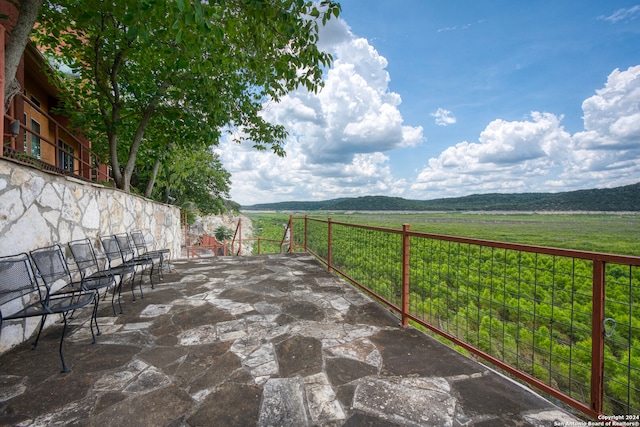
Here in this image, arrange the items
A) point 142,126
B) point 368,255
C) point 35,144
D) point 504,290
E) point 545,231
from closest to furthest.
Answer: point 504,290 → point 368,255 → point 142,126 → point 35,144 → point 545,231

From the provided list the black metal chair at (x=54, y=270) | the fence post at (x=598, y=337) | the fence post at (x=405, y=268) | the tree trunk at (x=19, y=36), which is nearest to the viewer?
Answer: the fence post at (x=598, y=337)

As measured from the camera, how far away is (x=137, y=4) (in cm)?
261

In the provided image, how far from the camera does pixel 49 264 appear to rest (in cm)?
282

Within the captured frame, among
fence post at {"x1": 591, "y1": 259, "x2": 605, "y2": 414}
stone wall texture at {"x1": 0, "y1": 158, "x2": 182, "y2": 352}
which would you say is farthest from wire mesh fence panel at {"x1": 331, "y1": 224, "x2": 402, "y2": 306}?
stone wall texture at {"x1": 0, "y1": 158, "x2": 182, "y2": 352}

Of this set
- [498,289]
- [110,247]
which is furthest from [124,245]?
[498,289]

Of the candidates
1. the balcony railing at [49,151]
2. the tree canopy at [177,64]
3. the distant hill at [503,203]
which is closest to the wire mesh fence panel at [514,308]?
the tree canopy at [177,64]

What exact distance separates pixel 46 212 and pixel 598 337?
15.8 ft

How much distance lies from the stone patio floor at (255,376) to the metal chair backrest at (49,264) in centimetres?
59

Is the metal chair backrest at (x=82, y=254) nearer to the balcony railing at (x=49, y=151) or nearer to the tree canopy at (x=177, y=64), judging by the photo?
the balcony railing at (x=49, y=151)

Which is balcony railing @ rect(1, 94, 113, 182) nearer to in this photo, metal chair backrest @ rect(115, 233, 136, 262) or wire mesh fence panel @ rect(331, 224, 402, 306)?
metal chair backrest @ rect(115, 233, 136, 262)

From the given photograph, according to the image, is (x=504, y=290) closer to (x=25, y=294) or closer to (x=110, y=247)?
(x=25, y=294)

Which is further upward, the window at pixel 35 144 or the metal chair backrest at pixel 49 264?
the window at pixel 35 144

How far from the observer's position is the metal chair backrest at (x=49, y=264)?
2650 mm

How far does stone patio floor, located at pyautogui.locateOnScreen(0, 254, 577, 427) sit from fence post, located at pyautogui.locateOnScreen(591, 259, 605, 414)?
224mm
